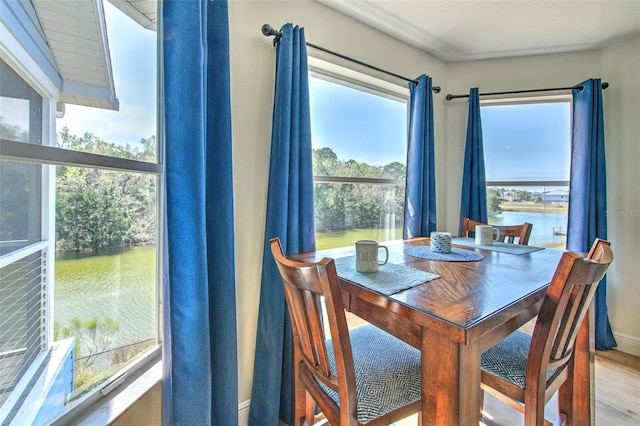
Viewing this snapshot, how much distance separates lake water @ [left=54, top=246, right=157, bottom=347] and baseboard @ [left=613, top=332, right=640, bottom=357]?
10.3 ft

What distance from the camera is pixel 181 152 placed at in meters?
0.92

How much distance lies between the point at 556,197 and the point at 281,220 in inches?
94.2

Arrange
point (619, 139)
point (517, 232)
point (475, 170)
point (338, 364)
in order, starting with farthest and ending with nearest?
point (475, 170) → point (619, 139) → point (517, 232) → point (338, 364)

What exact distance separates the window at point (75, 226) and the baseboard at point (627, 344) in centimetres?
311

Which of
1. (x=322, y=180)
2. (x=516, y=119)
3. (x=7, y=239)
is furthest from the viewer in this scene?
(x=516, y=119)

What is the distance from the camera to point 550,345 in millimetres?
846

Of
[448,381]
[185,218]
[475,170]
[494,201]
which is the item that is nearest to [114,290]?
[185,218]

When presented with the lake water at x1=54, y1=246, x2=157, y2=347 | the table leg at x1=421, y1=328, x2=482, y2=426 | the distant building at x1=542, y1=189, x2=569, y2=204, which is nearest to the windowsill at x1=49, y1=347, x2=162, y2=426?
the lake water at x1=54, y1=246, x2=157, y2=347

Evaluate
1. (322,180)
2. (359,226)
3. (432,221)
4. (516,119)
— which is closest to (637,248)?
(516,119)

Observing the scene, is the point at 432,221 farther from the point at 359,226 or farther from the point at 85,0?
the point at 85,0

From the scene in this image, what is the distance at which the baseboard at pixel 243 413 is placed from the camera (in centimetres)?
136

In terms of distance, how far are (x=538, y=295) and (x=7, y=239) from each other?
4.87ft

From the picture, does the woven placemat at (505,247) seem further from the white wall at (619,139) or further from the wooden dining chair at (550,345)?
the white wall at (619,139)

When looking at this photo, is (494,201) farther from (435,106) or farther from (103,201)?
(103,201)
